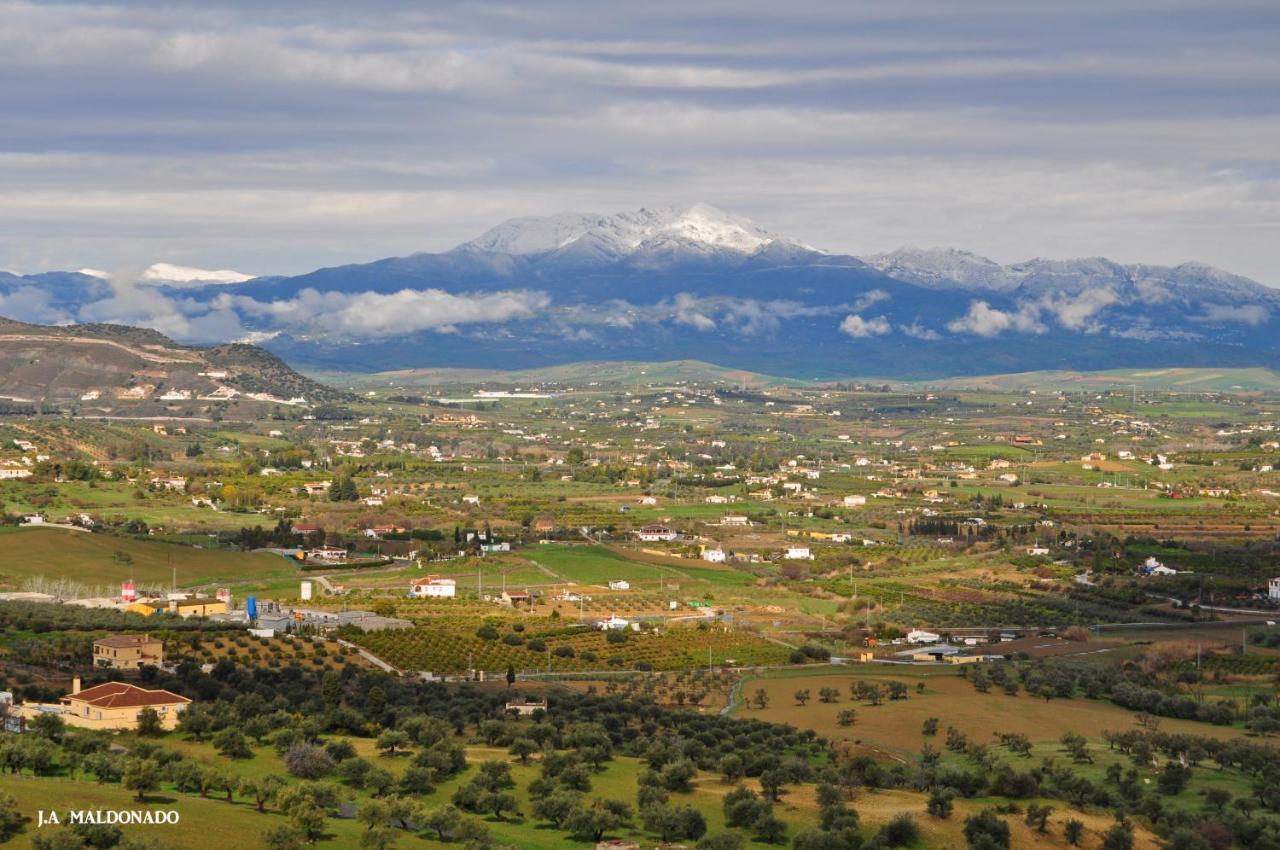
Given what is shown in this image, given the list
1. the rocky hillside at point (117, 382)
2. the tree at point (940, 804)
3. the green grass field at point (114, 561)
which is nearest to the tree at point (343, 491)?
the green grass field at point (114, 561)

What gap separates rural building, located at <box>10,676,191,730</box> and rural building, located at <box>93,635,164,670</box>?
6.09m

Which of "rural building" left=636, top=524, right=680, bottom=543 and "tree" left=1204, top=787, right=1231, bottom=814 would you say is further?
"rural building" left=636, top=524, right=680, bottom=543

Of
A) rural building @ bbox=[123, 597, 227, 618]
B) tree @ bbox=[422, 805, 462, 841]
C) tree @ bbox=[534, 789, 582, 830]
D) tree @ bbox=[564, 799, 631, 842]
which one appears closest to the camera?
tree @ bbox=[422, 805, 462, 841]

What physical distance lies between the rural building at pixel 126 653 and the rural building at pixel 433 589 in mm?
20074

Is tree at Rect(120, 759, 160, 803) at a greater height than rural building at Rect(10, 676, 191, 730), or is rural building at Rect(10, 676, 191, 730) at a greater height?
tree at Rect(120, 759, 160, 803)

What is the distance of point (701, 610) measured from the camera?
73500 mm

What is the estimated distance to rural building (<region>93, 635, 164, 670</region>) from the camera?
53500 mm

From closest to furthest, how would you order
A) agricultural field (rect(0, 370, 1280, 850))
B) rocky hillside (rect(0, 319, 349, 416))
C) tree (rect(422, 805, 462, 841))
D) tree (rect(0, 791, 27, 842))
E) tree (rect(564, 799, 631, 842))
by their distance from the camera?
tree (rect(0, 791, 27, 842)), tree (rect(422, 805, 462, 841)), tree (rect(564, 799, 631, 842)), agricultural field (rect(0, 370, 1280, 850)), rocky hillside (rect(0, 319, 349, 416))

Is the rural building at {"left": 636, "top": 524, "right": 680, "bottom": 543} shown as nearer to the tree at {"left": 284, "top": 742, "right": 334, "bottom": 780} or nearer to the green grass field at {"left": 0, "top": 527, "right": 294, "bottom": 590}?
the green grass field at {"left": 0, "top": 527, "right": 294, "bottom": 590}

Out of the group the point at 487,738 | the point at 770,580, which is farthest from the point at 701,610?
the point at 487,738

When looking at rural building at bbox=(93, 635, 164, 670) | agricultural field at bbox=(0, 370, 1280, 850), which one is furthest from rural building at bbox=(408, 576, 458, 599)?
rural building at bbox=(93, 635, 164, 670)

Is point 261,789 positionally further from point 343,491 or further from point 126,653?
point 343,491

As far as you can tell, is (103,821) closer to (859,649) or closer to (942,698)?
(942,698)

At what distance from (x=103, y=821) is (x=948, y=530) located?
72.1 metres
